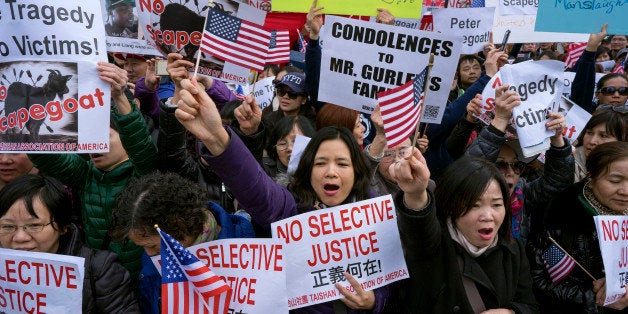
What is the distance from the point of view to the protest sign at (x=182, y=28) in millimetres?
4000

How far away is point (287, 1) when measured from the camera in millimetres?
4793

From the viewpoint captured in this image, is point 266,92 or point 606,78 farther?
point 266,92

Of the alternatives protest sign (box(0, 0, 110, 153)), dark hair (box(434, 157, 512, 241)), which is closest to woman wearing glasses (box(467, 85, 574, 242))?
dark hair (box(434, 157, 512, 241))

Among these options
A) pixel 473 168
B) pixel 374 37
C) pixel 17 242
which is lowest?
pixel 17 242

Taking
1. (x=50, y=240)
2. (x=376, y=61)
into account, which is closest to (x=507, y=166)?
(x=376, y=61)

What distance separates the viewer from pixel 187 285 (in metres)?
2.84

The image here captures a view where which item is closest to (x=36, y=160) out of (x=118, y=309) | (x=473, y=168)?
(x=118, y=309)

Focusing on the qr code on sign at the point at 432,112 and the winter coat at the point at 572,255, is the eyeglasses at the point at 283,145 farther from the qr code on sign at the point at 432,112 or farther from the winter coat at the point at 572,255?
the winter coat at the point at 572,255

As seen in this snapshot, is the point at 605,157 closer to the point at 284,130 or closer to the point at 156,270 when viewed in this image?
the point at 284,130

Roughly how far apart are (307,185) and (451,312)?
1.05 m

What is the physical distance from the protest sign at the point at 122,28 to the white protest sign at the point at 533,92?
11.4ft

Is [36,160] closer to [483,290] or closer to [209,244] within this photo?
[209,244]

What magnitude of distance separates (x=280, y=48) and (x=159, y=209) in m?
4.81

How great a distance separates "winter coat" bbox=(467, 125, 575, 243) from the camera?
3947 mm
